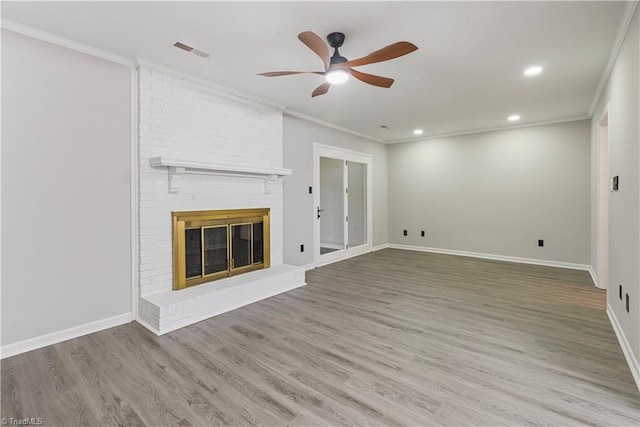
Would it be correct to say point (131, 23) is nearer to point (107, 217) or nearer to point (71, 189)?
point (71, 189)

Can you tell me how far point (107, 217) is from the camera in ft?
9.47

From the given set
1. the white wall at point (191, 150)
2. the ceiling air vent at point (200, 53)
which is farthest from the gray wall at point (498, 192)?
the ceiling air vent at point (200, 53)

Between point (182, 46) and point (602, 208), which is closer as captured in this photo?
point (182, 46)

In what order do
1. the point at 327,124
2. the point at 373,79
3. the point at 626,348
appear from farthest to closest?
the point at 327,124, the point at 373,79, the point at 626,348

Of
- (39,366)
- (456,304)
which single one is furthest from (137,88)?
(456,304)

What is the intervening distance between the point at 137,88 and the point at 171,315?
223 cm

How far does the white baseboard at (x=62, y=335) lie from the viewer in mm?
2398

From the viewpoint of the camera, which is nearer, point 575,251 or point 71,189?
point 71,189

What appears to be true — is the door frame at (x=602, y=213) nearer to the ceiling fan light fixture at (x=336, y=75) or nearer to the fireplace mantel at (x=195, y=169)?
the ceiling fan light fixture at (x=336, y=75)

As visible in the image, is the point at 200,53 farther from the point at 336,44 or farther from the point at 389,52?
the point at 389,52

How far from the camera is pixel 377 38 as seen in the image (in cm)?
257

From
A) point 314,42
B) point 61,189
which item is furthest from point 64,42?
point 314,42

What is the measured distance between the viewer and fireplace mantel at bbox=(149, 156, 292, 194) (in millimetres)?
3044

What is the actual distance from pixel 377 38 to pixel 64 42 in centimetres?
264
